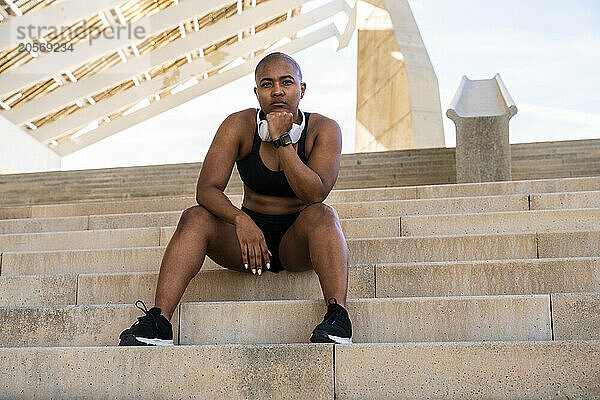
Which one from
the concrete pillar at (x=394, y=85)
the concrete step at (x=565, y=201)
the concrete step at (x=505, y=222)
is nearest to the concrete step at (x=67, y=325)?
the concrete step at (x=505, y=222)

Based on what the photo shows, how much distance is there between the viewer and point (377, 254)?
320cm

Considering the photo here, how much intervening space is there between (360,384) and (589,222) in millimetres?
1906

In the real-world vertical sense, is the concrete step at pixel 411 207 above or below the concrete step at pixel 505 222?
above

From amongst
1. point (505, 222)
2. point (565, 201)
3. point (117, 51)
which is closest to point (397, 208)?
point (505, 222)

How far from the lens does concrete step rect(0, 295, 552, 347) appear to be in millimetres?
2312

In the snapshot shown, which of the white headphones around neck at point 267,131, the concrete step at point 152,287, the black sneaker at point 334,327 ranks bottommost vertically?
the black sneaker at point 334,327

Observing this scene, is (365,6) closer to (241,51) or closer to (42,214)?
(241,51)

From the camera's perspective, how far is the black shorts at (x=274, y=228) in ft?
9.05

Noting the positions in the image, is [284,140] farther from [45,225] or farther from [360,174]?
[360,174]

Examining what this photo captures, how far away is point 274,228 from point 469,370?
3.42ft

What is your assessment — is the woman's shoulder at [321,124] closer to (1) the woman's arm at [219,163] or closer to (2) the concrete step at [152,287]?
(1) the woman's arm at [219,163]

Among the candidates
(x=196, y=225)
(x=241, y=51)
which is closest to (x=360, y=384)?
(x=196, y=225)

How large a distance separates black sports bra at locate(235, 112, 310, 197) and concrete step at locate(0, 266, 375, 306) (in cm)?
31

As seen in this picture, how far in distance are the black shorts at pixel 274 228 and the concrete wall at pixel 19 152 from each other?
14.3 meters
